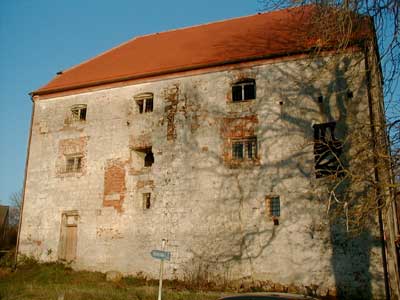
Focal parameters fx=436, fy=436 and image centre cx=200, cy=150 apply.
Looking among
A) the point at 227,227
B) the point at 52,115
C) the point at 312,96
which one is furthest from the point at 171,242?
the point at 52,115

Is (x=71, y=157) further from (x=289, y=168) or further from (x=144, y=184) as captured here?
(x=289, y=168)

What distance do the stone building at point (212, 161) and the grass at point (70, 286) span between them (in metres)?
0.77

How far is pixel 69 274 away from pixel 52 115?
799 cm

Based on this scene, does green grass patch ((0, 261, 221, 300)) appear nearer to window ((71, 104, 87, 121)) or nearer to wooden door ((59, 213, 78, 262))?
wooden door ((59, 213, 78, 262))

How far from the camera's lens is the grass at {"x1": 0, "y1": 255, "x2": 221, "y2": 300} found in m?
12.8

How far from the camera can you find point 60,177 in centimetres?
2025

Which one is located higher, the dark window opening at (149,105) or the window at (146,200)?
the dark window opening at (149,105)

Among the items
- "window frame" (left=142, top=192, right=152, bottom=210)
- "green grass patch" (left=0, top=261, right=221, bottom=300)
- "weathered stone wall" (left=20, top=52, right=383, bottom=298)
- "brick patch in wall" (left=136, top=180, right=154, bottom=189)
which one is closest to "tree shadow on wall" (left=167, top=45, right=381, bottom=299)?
"weathered stone wall" (left=20, top=52, right=383, bottom=298)

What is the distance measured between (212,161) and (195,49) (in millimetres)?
6276

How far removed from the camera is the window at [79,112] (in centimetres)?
2100

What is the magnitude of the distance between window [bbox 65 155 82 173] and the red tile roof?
11.6 feet

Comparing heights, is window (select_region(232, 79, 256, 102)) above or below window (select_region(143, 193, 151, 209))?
above

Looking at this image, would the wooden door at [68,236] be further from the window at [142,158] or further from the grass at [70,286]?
the window at [142,158]

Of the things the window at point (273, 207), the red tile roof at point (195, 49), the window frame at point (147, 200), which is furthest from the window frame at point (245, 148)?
the window frame at point (147, 200)
